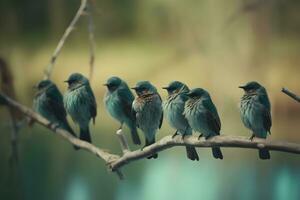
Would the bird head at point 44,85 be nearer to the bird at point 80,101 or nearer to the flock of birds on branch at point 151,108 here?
the flock of birds on branch at point 151,108

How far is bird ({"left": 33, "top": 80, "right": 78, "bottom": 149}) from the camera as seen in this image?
9.76 feet

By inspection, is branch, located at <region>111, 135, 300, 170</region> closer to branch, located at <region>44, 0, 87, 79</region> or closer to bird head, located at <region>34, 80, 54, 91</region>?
bird head, located at <region>34, 80, 54, 91</region>

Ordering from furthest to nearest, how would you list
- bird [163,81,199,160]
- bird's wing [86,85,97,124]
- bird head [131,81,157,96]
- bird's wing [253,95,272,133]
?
bird's wing [86,85,97,124]
bird head [131,81,157,96]
bird [163,81,199,160]
bird's wing [253,95,272,133]

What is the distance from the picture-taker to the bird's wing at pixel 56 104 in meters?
2.97

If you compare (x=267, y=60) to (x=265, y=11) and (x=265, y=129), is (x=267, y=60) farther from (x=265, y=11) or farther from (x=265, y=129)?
(x=265, y=129)

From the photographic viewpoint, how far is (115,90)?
275 centimetres

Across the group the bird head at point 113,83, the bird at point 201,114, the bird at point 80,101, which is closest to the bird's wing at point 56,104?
the bird at point 80,101

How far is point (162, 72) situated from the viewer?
3057mm

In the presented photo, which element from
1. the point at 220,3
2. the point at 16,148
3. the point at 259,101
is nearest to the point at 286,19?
the point at 220,3

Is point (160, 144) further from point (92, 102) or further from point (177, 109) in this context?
point (92, 102)

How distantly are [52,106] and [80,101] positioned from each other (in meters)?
0.20

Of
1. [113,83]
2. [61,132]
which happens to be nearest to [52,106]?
[61,132]

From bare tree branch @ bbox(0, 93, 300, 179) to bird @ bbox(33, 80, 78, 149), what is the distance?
0.03 m

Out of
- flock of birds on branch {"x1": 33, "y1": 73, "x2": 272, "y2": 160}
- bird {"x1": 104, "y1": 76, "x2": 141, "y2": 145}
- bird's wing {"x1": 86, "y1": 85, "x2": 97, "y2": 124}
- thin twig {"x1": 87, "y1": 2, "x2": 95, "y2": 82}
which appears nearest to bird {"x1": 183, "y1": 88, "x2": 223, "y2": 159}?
flock of birds on branch {"x1": 33, "y1": 73, "x2": 272, "y2": 160}
